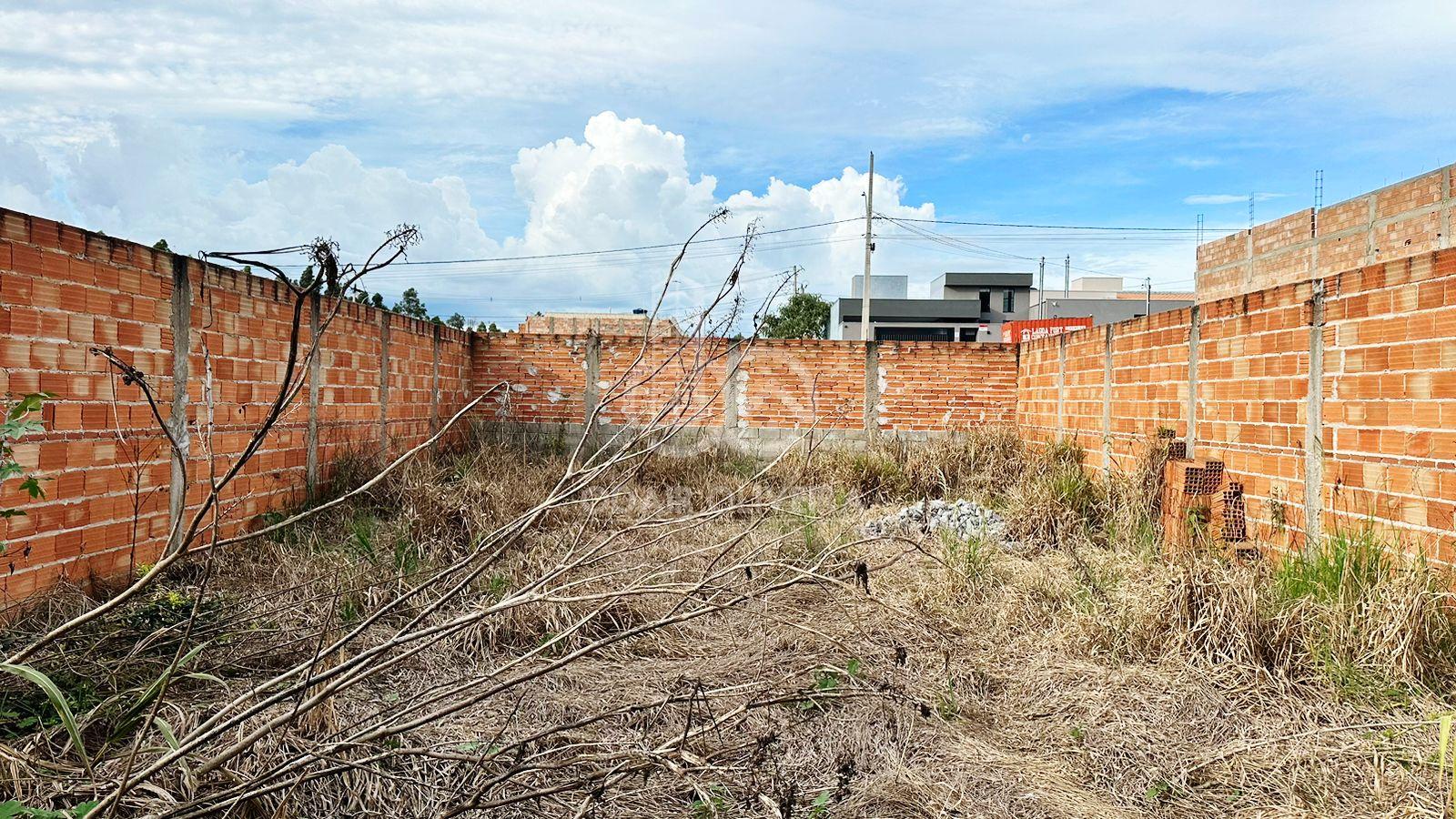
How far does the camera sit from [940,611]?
14.7 ft

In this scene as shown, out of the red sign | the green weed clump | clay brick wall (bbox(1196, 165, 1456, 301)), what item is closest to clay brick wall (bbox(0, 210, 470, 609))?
the green weed clump

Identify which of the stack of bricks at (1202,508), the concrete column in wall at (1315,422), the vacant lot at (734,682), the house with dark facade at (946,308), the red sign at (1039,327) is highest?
the house with dark facade at (946,308)

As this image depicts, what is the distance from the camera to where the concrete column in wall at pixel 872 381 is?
10555mm

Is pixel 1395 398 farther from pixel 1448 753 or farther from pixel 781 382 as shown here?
pixel 781 382

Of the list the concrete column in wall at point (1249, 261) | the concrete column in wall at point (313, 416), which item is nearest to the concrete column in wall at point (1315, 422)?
the concrete column in wall at point (313, 416)

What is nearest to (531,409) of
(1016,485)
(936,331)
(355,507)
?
(355,507)

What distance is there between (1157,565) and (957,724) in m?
1.92

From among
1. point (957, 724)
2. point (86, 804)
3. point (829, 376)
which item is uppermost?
point (829, 376)

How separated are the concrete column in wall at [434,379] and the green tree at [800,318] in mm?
27531

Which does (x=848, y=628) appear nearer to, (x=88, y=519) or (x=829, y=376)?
(x=88, y=519)

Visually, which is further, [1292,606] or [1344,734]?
[1292,606]

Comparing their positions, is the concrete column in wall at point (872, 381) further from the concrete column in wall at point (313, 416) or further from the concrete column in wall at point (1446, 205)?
the concrete column in wall at point (1446, 205)

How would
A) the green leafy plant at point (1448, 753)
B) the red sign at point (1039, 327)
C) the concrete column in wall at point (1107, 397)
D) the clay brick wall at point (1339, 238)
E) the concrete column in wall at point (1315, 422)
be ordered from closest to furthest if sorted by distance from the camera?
the green leafy plant at point (1448, 753)
the concrete column in wall at point (1315, 422)
the concrete column in wall at point (1107, 397)
the clay brick wall at point (1339, 238)
the red sign at point (1039, 327)

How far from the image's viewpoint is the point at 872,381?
10633 mm
